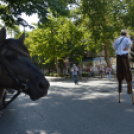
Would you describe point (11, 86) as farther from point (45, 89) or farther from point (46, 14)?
point (46, 14)

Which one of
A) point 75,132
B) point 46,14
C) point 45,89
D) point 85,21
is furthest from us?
point 85,21

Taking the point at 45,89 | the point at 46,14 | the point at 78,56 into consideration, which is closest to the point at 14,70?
the point at 45,89

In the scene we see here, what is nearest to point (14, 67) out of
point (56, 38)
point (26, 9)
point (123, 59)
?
point (123, 59)

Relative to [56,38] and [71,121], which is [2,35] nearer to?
[71,121]

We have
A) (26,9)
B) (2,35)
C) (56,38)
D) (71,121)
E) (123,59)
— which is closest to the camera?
(2,35)

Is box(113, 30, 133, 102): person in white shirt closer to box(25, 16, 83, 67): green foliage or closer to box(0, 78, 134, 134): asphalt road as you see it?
box(0, 78, 134, 134): asphalt road

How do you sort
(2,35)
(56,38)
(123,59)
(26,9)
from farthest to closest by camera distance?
(56,38) → (26,9) → (123,59) → (2,35)

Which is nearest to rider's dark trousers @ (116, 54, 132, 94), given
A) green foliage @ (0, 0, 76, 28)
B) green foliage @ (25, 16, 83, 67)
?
green foliage @ (0, 0, 76, 28)

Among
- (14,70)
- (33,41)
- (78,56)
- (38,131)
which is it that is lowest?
(38,131)

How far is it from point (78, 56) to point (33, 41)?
834 cm

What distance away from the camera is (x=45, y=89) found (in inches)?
98.6

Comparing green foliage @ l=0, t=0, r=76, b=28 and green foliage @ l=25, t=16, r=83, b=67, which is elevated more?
green foliage @ l=25, t=16, r=83, b=67

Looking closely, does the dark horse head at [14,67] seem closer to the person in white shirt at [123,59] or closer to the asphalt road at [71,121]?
the asphalt road at [71,121]

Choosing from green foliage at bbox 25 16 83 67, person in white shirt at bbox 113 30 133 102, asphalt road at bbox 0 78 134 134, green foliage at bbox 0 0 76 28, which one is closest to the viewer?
asphalt road at bbox 0 78 134 134
